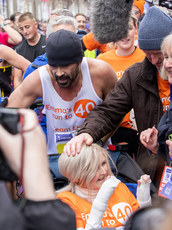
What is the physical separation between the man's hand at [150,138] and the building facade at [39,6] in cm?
900

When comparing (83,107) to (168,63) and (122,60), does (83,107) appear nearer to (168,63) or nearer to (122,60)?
(168,63)

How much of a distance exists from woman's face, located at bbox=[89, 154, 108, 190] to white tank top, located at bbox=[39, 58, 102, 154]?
47 centimetres

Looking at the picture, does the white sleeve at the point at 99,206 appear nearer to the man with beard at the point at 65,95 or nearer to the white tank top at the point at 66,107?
the man with beard at the point at 65,95

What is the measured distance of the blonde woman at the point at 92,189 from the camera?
208 cm

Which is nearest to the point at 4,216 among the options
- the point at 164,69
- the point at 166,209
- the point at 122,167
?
the point at 166,209

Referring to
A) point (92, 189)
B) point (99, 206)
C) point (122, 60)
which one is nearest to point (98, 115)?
point (92, 189)

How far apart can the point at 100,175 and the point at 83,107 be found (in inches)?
23.7

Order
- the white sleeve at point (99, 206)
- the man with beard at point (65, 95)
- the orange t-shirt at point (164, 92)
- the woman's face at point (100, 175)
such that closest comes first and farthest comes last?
1. the white sleeve at point (99, 206)
2. the woman's face at point (100, 175)
3. the orange t-shirt at point (164, 92)
4. the man with beard at point (65, 95)

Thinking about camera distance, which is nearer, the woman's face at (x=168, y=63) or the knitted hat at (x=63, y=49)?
the woman's face at (x=168, y=63)

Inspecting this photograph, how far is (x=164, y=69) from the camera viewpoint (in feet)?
7.09

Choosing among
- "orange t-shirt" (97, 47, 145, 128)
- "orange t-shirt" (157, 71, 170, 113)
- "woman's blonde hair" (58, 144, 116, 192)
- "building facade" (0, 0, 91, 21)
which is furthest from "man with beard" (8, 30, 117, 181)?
"building facade" (0, 0, 91, 21)

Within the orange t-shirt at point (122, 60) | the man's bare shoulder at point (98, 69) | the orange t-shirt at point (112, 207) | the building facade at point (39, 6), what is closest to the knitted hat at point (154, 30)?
the man's bare shoulder at point (98, 69)

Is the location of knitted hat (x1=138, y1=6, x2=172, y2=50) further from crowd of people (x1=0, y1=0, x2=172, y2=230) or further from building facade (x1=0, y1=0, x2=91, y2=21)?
building facade (x1=0, y1=0, x2=91, y2=21)

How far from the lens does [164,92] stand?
2.46 meters
